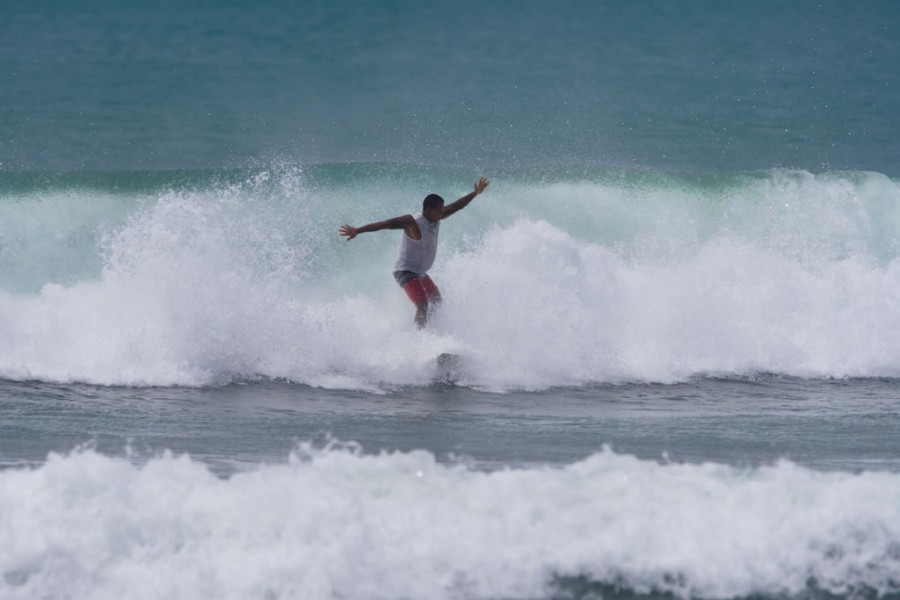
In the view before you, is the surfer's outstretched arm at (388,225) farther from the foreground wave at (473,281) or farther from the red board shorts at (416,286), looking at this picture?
the foreground wave at (473,281)

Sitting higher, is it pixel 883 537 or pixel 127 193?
pixel 127 193

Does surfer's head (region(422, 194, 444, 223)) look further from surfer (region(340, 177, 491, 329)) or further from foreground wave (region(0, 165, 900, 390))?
foreground wave (region(0, 165, 900, 390))

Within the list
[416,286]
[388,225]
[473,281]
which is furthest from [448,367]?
[473,281]

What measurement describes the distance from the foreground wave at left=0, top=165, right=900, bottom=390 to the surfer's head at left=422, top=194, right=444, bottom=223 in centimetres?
91

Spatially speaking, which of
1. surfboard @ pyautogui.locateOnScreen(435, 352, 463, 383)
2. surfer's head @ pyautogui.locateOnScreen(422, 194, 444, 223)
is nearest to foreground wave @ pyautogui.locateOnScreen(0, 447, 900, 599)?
surfboard @ pyautogui.locateOnScreen(435, 352, 463, 383)

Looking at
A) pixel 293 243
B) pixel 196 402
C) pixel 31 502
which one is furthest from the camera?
pixel 293 243

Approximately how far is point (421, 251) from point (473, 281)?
1.21 meters

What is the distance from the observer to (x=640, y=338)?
1173 cm

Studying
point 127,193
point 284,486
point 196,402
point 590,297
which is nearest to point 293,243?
point 127,193

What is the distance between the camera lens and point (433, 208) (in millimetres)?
10266

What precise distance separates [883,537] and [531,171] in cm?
1261

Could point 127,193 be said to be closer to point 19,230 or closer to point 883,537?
point 19,230

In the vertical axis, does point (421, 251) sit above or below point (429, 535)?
above

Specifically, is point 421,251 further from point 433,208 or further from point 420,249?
point 433,208
